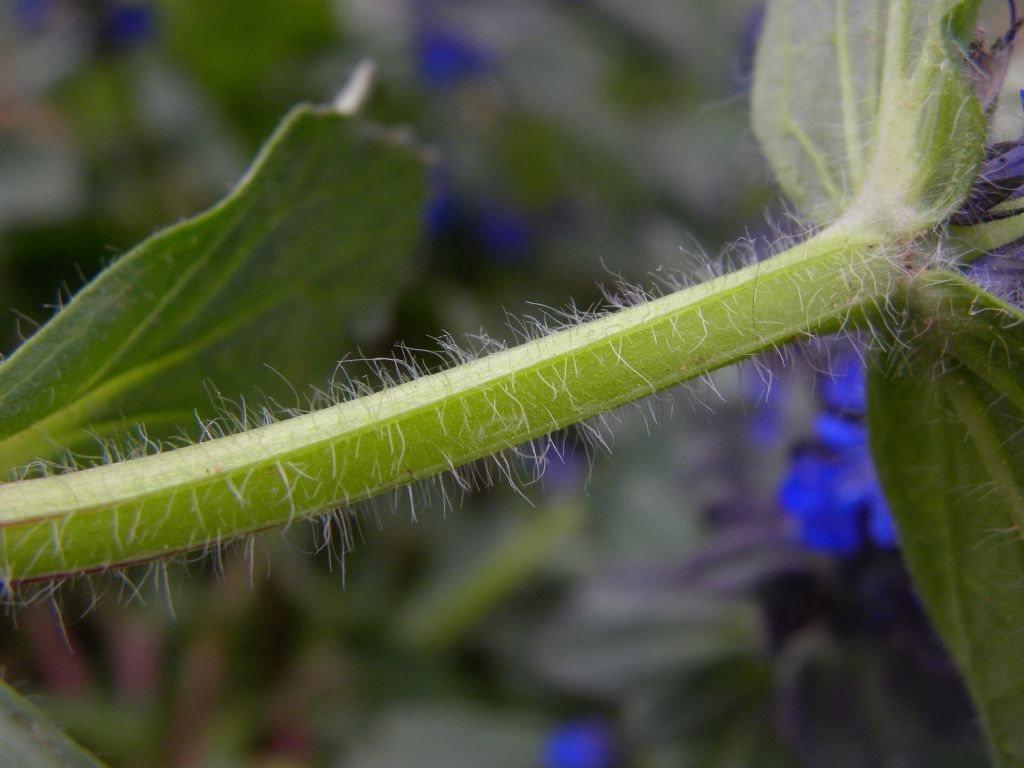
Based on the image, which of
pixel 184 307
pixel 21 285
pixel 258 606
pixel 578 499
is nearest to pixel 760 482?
pixel 578 499

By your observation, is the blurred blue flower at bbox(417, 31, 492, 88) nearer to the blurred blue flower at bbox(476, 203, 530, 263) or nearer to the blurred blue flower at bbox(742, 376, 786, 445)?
the blurred blue flower at bbox(476, 203, 530, 263)

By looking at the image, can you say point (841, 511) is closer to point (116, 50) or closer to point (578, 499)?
point (578, 499)

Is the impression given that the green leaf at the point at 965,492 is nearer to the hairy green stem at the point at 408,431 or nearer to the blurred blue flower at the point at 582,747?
the hairy green stem at the point at 408,431

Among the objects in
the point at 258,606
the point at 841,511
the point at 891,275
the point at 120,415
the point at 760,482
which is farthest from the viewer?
the point at 258,606

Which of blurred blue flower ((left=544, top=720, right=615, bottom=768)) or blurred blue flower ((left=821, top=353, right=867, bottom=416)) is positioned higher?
blurred blue flower ((left=821, top=353, right=867, bottom=416))

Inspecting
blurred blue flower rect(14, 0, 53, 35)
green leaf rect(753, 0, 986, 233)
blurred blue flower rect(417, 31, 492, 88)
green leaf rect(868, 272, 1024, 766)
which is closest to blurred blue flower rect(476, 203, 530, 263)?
blurred blue flower rect(417, 31, 492, 88)

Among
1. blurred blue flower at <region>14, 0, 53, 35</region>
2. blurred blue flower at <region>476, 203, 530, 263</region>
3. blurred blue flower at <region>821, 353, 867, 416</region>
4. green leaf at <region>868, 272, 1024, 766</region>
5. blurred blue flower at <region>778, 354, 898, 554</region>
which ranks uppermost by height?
blurred blue flower at <region>14, 0, 53, 35</region>
